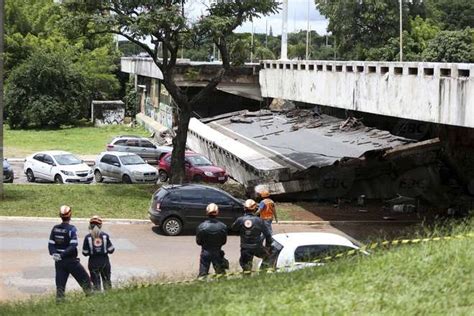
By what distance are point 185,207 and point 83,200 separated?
15.6ft

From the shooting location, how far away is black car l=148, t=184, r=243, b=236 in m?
19.2

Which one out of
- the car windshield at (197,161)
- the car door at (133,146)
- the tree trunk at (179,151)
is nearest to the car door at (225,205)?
the tree trunk at (179,151)

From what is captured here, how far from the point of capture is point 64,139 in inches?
1932

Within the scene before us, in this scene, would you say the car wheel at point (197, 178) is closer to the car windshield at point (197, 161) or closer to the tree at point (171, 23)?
the car windshield at point (197, 161)

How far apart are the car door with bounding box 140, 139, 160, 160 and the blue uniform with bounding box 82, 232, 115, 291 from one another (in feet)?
82.7

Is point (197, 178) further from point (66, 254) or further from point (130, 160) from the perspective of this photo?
point (66, 254)

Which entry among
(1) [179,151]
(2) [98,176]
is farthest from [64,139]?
(1) [179,151]

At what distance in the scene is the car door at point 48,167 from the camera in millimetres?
29172

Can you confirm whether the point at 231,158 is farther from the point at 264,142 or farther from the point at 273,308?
the point at 273,308

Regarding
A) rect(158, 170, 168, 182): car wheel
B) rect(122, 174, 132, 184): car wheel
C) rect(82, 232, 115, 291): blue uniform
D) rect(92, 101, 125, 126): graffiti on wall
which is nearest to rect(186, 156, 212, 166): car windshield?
rect(158, 170, 168, 182): car wheel

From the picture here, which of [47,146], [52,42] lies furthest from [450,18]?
[47,146]

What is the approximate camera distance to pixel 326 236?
40.1 ft

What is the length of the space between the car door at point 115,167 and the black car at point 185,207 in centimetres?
990

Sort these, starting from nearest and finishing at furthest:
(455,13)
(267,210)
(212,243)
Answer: (212,243)
(267,210)
(455,13)
